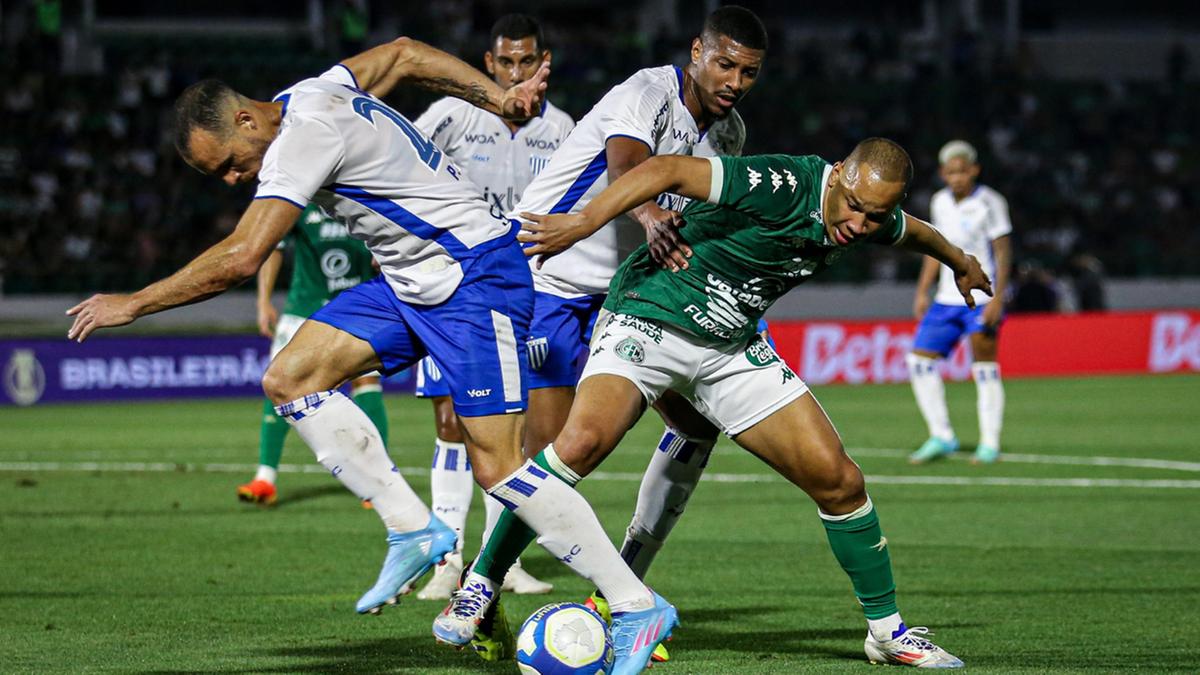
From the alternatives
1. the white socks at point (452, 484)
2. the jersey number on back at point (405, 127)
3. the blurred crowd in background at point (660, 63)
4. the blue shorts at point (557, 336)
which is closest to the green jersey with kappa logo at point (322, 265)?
the white socks at point (452, 484)

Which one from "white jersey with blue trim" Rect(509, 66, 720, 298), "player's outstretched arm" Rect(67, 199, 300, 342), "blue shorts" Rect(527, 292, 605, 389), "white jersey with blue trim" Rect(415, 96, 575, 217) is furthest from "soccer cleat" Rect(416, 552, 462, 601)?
"player's outstretched arm" Rect(67, 199, 300, 342)

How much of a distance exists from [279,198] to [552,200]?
1.65 m

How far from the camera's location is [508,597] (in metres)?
7.46

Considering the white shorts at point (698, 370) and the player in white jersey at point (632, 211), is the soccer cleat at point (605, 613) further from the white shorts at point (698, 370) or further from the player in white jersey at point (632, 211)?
the white shorts at point (698, 370)

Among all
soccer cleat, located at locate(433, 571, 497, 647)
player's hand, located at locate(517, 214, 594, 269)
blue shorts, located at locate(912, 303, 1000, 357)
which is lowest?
blue shorts, located at locate(912, 303, 1000, 357)

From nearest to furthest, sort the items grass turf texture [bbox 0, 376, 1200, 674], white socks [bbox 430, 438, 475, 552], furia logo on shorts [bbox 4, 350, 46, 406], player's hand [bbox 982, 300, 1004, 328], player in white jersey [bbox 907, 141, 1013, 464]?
grass turf texture [bbox 0, 376, 1200, 674], white socks [bbox 430, 438, 475, 552], player's hand [bbox 982, 300, 1004, 328], player in white jersey [bbox 907, 141, 1013, 464], furia logo on shorts [bbox 4, 350, 46, 406]

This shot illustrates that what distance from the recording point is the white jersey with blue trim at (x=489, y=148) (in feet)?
25.7

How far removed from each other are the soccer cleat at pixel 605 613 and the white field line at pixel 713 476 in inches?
217

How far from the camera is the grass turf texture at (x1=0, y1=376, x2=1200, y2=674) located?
6.09 metres

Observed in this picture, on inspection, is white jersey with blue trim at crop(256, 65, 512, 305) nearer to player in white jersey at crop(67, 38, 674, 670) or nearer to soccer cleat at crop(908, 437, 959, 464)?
player in white jersey at crop(67, 38, 674, 670)

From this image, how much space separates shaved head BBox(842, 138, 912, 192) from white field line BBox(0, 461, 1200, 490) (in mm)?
6661

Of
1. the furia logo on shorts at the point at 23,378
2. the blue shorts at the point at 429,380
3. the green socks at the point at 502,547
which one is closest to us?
the green socks at the point at 502,547

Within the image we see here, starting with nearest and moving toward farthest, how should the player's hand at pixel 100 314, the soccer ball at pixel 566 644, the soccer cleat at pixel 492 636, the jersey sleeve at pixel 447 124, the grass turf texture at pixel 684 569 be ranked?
the player's hand at pixel 100 314, the soccer ball at pixel 566 644, the soccer cleat at pixel 492 636, the grass turf texture at pixel 684 569, the jersey sleeve at pixel 447 124

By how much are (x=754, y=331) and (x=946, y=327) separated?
25.0 ft
